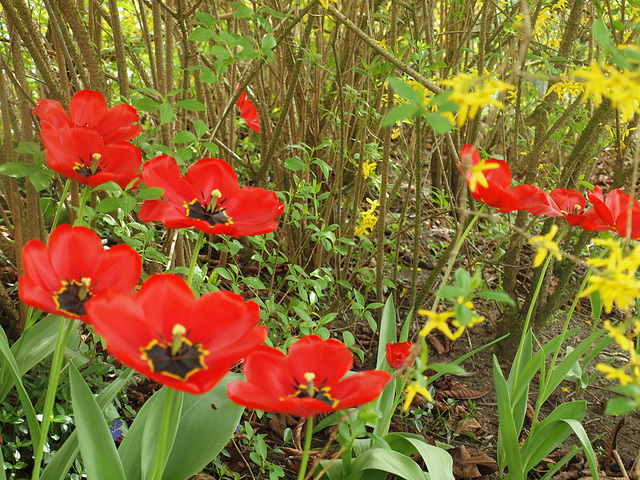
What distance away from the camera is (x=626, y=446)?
1922 millimetres

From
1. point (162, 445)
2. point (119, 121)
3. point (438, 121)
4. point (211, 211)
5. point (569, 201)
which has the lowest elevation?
point (162, 445)

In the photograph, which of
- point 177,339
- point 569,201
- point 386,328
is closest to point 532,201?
point 569,201

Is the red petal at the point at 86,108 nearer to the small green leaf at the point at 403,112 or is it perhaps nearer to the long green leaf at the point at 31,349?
the long green leaf at the point at 31,349

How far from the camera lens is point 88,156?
1.04 metres

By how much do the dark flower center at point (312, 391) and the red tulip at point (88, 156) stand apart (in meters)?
0.47

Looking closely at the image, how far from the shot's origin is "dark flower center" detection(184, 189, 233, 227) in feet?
3.40

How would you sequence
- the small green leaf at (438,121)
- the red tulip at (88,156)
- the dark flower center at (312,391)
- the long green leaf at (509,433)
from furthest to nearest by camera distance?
the long green leaf at (509,433), the red tulip at (88,156), the dark flower center at (312,391), the small green leaf at (438,121)

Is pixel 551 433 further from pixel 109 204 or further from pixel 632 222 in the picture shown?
pixel 109 204

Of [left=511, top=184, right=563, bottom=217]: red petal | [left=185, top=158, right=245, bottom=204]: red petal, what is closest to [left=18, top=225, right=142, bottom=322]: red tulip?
[left=185, top=158, right=245, bottom=204]: red petal

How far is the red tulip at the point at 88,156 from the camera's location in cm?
98

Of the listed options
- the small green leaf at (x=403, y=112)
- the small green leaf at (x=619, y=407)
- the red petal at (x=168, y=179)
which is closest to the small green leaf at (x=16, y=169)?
the red petal at (x=168, y=179)

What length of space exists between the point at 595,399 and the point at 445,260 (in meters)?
0.81

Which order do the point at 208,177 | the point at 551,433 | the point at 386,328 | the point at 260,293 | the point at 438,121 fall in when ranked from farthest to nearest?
the point at 260,293
the point at 386,328
the point at 551,433
the point at 208,177
the point at 438,121

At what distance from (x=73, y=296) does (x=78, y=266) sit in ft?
0.26
